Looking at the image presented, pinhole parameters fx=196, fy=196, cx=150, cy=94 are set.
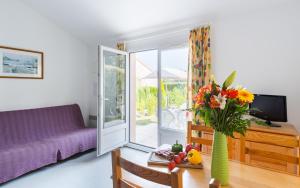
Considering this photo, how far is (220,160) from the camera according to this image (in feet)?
3.70

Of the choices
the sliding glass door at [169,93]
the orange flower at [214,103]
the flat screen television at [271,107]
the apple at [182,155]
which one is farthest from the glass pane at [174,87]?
the orange flower at [214,103]

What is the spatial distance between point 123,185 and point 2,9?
374 cm

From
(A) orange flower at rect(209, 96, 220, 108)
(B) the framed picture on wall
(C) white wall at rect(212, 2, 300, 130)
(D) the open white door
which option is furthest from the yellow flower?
(B) the framed picture on wall

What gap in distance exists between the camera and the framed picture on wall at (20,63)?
3.28 metres

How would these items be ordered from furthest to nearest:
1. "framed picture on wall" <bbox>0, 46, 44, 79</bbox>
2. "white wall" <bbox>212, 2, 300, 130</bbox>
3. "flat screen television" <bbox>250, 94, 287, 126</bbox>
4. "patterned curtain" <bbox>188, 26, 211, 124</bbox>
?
"framed picture on wall" <bbox>0, 46, 44, 79</bbox>, "patterned curtain" <bbox>188, 26, 211, 124</bbox>, "white wall" <bbox>212, 2, 300, 130</bbox>, "flat screen television" <bbox>250, 94, 287, 126</bbox>

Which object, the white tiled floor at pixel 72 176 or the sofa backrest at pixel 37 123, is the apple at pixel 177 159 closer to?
the white tiled floor at pixel 72 176

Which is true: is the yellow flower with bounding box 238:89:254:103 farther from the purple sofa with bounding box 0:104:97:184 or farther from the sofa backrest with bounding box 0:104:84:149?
the sofa backrest with bounding box 0:104:84:149

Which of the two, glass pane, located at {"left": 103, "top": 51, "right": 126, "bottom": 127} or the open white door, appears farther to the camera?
glass pane, located at {"left": 103, "top": 51, "right": 126, "bottom": 127}

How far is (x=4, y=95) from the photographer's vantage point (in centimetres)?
330

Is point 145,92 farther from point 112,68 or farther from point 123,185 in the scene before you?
point 123,185

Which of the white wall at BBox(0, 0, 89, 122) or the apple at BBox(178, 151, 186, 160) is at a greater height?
the white wall at BBox(0, 0, 89, 122)

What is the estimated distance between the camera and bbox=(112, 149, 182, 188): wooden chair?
2.45 feet

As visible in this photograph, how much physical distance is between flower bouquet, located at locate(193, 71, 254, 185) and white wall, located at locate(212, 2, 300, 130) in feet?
5.86

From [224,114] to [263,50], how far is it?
1974mm
